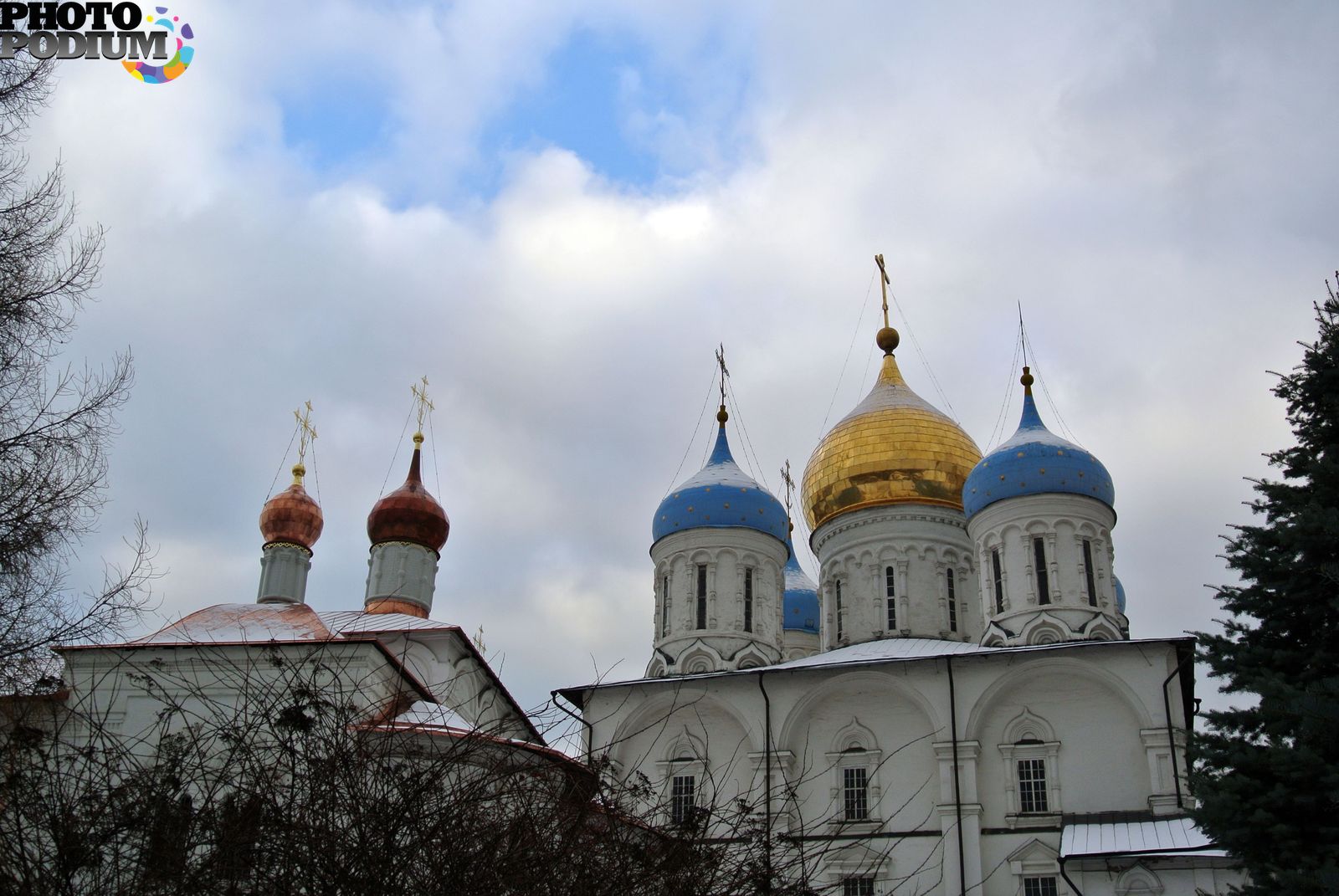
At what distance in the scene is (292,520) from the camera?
24.8m

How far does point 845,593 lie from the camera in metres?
25.2

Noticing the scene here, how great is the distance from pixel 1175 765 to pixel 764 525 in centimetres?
937

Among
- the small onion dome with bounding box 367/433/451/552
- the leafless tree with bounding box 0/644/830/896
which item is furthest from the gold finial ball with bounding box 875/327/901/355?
the leafless tree with bounding box 0/644/830/896

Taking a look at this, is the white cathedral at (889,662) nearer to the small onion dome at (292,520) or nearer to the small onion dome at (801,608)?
the small onion dome at (292,520)

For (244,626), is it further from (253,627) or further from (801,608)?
(801,608)

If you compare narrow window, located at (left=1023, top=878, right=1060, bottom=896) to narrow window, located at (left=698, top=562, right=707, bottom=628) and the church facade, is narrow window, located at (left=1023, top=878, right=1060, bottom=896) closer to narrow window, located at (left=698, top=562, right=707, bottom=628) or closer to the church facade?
the church facade

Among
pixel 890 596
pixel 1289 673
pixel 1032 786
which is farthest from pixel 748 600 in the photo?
pixel 1289 673

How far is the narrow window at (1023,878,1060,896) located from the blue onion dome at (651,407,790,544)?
8933 millimetres

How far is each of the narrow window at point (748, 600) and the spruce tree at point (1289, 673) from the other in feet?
44.8

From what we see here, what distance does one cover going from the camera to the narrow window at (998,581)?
22344mm

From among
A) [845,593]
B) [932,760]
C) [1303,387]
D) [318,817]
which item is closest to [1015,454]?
[845,593]

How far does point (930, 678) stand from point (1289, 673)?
9.71 metres

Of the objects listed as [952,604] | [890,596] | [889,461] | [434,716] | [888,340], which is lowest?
[434,716]

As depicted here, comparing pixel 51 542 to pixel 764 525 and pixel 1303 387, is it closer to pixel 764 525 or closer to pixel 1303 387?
pixel 1303 387
